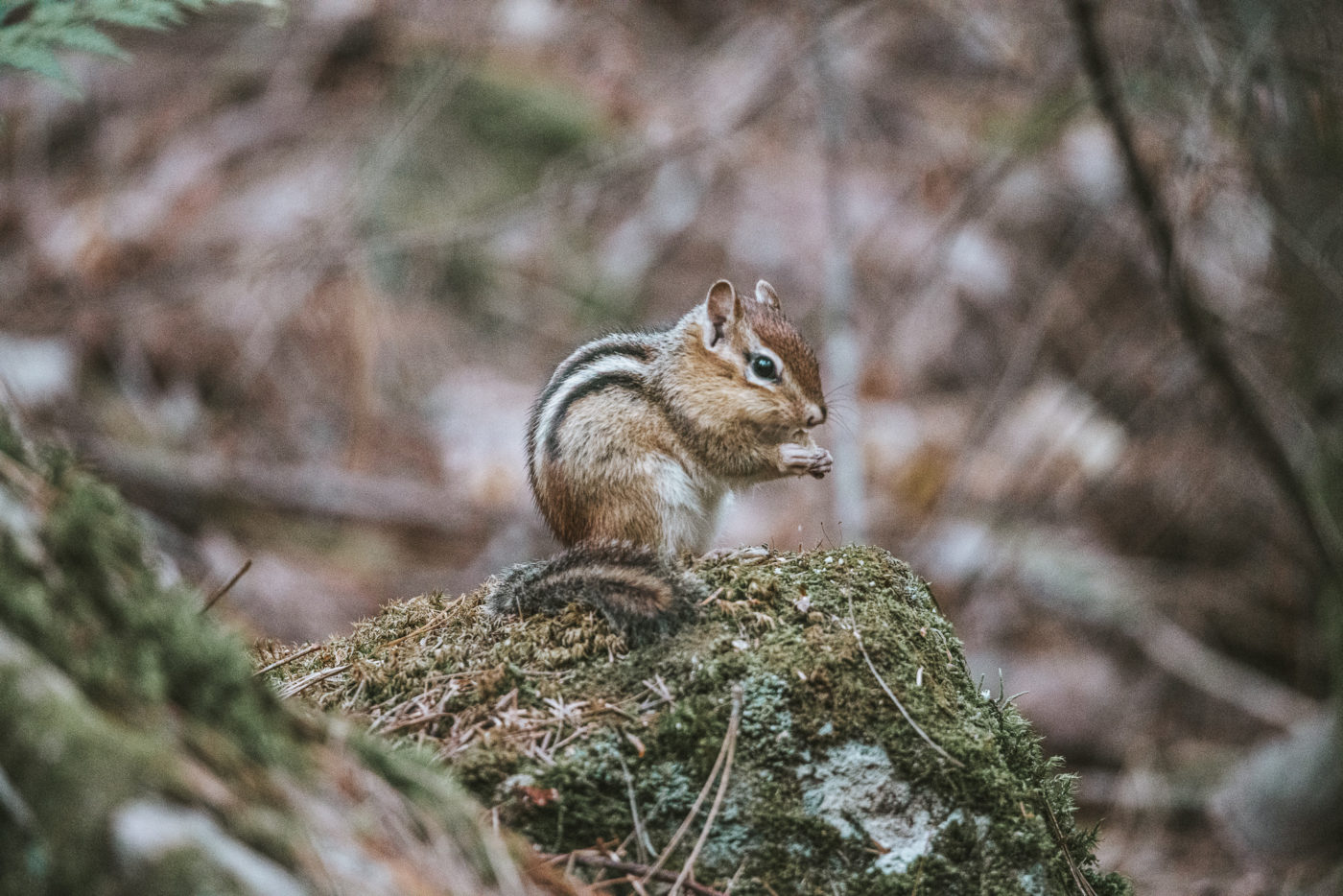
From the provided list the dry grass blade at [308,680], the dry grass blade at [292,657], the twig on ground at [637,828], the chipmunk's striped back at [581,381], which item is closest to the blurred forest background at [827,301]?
the chipmunk's striped back at [581,381]

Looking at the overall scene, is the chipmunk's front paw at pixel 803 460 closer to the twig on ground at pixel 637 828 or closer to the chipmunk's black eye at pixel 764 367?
the chipmunk's black eye at pixel 764 367

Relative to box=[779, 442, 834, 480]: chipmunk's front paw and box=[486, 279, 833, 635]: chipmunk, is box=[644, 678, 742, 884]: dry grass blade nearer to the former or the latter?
box=[486, 279, 833, 635]: chipmunk

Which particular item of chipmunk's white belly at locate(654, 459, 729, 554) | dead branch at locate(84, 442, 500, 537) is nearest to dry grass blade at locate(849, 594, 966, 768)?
chipmunk's white belly at locate(654, 459, 729, 554)

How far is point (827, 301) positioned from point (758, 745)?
6005 mm

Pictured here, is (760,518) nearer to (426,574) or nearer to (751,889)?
(426,574)

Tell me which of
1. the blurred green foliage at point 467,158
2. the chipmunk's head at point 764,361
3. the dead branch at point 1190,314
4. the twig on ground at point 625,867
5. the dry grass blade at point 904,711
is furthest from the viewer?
the blurred green foliage at point 467,158

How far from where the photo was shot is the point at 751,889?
7.11 ft

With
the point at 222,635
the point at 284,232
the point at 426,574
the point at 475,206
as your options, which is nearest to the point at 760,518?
the point at 426,574

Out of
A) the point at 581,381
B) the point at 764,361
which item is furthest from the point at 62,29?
the point at 764,361

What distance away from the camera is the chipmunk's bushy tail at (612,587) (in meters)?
2.54

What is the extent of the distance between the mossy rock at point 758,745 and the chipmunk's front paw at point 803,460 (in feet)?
2.66

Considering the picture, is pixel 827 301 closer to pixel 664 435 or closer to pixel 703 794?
pixel 664 435

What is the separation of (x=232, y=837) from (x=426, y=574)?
560cm

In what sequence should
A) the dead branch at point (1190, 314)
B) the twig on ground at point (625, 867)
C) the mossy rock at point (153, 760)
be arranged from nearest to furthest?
1. the mossy rock at point (153, 760)
2. the twig on ground at point (625, 867)
3. the dead branch at point (1190, 314)
